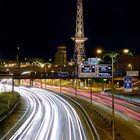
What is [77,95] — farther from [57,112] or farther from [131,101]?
[57,112]

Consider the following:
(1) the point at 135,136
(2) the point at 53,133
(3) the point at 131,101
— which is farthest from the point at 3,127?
(3) the point at 131,101

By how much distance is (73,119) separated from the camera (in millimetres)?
72062

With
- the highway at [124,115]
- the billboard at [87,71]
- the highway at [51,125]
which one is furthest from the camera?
the billboard at [87,71]

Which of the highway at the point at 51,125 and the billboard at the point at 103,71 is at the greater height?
the billboard at the point at 103,71

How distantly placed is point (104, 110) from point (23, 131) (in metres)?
30.9

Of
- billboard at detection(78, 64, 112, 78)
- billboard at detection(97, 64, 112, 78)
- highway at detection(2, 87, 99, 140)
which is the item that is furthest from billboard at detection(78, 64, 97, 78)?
highway at detection(2, 87, 99, 140)

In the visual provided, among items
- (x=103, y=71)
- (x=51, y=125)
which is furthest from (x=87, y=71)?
(x=51, y=125)

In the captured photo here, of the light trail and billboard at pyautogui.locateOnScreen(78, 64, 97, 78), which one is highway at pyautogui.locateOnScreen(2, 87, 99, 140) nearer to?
the light trail

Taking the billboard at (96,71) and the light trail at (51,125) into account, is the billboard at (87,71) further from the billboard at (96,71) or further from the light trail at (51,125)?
the light trail at (51,125)

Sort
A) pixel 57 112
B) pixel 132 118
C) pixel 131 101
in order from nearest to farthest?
pixel 132 118
pixel 57 112
pixel 131 101

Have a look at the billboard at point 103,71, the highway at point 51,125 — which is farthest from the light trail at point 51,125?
the billboard at point 103,71

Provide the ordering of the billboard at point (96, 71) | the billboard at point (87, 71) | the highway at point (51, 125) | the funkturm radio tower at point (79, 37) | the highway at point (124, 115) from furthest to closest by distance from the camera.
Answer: the funkturm radio tower at point (79, 37)
the billboard at point (87, 71)
the billboard at point (96, 71)
the highway at point (124, 115)
the highway at point (51, 125)

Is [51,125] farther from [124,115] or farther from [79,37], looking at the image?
[79,37]

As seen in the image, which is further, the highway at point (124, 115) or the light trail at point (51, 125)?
the highway at point (124, 115)
